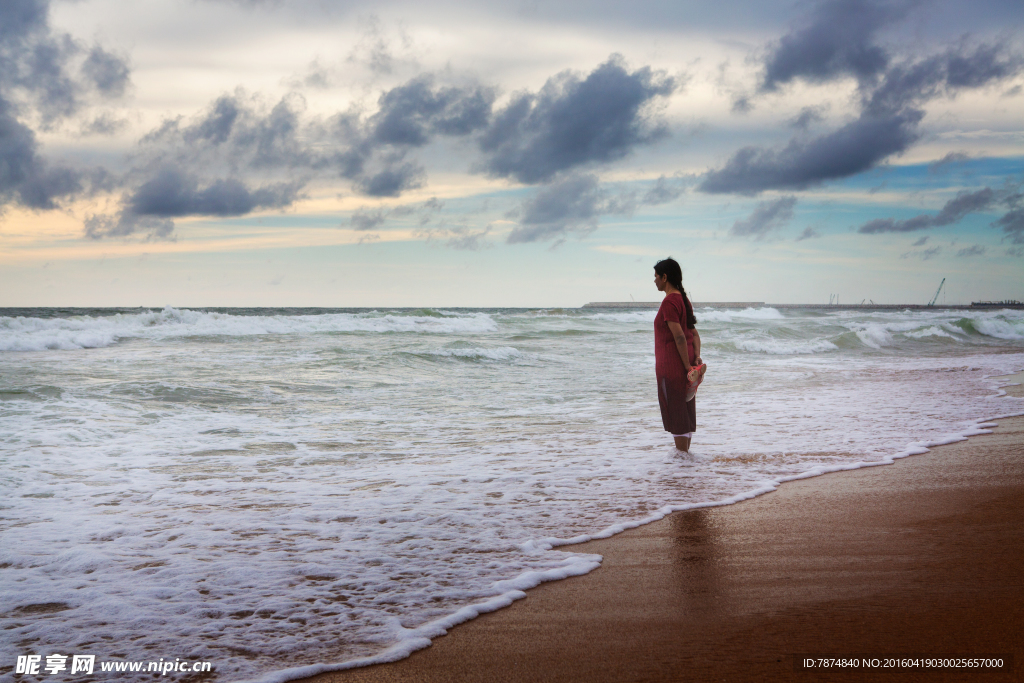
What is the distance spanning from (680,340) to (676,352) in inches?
7.0

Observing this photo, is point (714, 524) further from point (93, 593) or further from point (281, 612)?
point (93, 593)

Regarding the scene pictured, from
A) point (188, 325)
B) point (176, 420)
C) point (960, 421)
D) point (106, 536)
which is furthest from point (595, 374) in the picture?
point (188, 325)

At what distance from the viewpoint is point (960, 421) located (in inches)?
299

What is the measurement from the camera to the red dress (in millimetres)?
5992

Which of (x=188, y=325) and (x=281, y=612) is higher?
(x=188, y=325)

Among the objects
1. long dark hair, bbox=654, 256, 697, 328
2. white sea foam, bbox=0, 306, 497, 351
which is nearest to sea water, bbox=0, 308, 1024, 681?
long dark hair, bbox=654, 256, 697, 328

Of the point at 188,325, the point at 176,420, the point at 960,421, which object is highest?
the point at 188,325

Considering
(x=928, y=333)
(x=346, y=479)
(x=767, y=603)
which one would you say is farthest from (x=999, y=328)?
(x=767, y=603)

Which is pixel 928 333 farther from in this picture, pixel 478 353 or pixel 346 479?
pixel 346 479

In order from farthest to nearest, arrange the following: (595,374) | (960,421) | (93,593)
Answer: (595,374) → (960,421) → (93,593)

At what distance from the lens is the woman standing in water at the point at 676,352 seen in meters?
5.91

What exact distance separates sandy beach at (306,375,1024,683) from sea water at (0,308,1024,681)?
0.25m

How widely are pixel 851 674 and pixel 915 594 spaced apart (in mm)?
831

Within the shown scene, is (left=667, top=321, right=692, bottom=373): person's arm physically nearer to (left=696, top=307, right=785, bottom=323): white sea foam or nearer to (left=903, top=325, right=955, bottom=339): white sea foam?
(left=903, top=325, right=955, bottom=339): white sea foam
